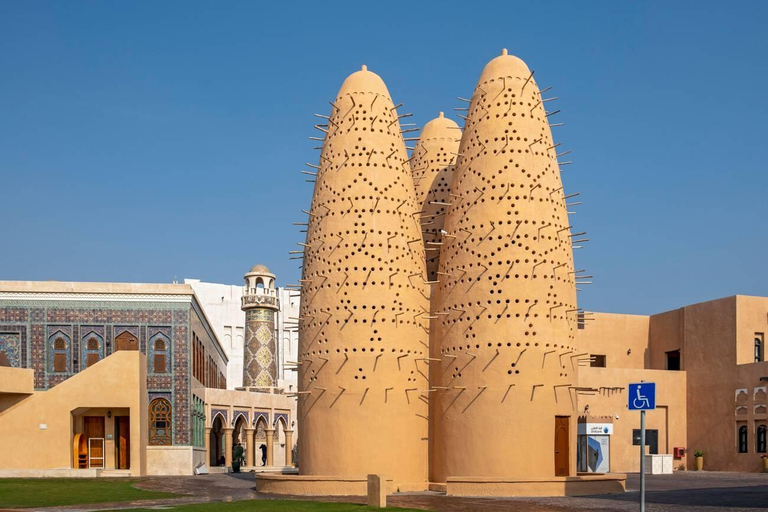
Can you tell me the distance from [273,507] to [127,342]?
1903 cm

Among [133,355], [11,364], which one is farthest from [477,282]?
[11,364]

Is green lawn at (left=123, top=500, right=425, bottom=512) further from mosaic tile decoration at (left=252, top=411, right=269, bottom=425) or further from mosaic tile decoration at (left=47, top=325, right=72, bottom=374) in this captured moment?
mosaic tile decoration at (left=252, top=411, right=269, bottom=425)

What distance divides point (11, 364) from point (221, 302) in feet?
136

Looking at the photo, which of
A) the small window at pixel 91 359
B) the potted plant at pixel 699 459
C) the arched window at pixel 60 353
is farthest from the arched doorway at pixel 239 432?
the potted plant at pixel 699 459

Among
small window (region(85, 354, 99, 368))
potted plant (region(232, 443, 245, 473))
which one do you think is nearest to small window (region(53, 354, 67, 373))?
small window (region(85, 354, 99, 368))

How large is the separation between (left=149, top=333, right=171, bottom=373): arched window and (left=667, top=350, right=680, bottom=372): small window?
23921mm

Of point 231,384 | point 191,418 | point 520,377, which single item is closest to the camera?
point 520,377

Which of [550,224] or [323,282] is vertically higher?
[550,224]

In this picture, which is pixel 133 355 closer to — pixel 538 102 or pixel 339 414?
pixel 339 414

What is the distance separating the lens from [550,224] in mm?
22953

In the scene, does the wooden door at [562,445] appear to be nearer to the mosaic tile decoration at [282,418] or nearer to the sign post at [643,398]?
the sign post at [643,398]

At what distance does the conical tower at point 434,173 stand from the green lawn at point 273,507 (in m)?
9.81

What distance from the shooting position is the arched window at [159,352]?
34.8 metres

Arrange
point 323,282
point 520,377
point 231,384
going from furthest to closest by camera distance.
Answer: point 231,384 < point 323,282 < point 520,377
